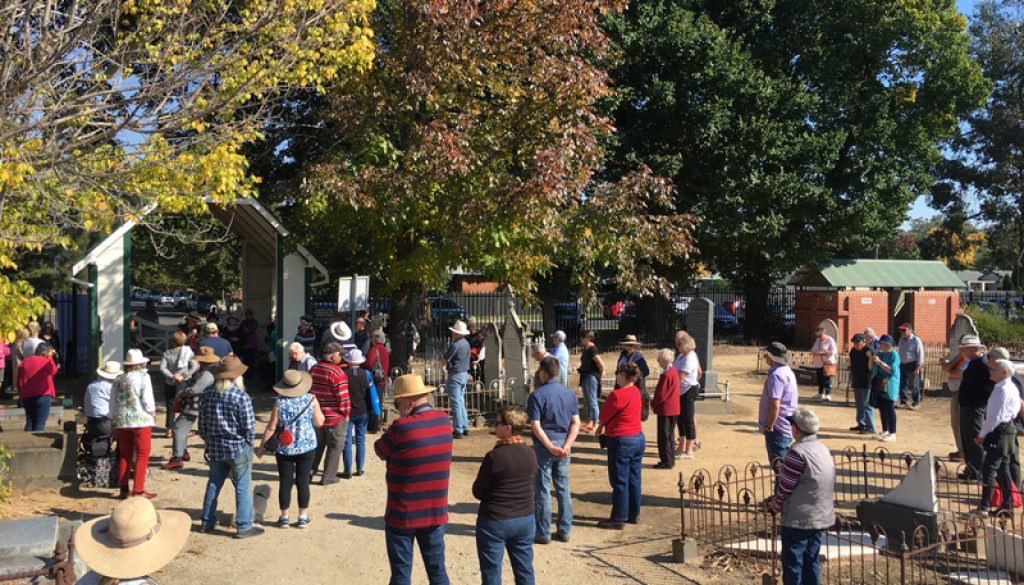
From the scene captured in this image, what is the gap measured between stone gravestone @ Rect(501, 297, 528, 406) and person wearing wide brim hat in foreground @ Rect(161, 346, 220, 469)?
590 cm

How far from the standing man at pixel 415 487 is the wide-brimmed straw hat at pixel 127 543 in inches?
85.0

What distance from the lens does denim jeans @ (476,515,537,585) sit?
564 centimetres

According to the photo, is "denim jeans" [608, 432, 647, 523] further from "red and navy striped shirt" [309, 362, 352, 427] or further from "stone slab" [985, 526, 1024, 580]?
"stone slab" [985, 526, 1024, 580]

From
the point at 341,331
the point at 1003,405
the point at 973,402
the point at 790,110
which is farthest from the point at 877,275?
the point at 341,331

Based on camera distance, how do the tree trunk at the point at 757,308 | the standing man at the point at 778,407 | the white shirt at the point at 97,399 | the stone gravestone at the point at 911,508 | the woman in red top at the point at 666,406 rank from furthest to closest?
1. the tree trunk at the point at 757,308
2. the woman in red top at the point at 666,406
3. the white shirt at the point at 97,399
4. the standing man at the point at 778,407
5. the stone gravestone at the point at 911,508

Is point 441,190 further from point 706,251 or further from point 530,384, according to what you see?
point 706,251

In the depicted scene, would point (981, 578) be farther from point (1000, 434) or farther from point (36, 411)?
point (36, 411)

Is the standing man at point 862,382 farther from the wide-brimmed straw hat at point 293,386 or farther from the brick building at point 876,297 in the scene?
the brick building at point 876,297

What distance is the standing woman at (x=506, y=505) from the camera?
5.64 m

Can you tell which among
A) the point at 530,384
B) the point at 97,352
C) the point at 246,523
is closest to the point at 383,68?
the point at 530,384

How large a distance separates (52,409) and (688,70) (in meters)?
18.2

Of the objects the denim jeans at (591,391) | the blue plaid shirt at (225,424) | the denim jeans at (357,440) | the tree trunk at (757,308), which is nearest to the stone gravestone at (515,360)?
the denim jeans at (591,391)

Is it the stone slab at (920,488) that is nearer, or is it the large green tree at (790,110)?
the stone slab at (920,488)

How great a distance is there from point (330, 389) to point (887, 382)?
872cm
